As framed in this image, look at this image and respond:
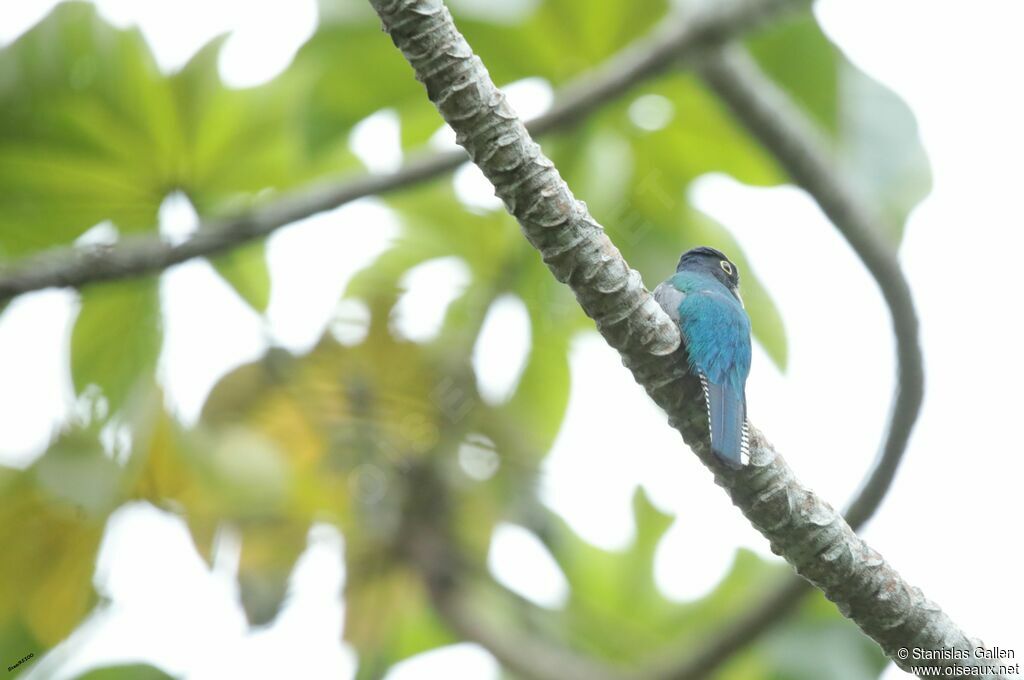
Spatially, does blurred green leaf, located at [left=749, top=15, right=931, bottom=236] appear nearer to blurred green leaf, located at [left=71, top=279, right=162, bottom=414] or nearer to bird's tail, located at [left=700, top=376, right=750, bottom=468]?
bird's tail, located at [left=700, top=376, right=750, bottom=468]

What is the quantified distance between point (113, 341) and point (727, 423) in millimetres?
4176

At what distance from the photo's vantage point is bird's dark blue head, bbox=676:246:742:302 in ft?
15.0

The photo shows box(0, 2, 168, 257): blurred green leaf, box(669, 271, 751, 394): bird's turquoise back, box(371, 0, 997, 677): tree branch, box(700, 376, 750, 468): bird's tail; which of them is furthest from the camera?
box(0, 2, 168, 257): blurred green leaf

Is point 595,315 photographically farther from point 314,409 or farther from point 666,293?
point 314,409

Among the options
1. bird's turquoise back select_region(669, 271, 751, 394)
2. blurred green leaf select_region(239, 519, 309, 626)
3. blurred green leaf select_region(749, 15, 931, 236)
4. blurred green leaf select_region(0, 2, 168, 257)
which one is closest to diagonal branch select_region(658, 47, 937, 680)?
blurred green leaf select_region(749, 15, 931, 236)

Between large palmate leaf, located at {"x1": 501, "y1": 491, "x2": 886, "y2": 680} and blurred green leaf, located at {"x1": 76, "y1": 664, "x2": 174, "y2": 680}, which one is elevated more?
large palmate leaf, located at {"x1": 501, "y1": 491, "x2": 886, "y2": 680}

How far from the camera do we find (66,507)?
586 cm

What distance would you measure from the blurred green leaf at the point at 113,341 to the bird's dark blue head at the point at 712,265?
10.3 ft

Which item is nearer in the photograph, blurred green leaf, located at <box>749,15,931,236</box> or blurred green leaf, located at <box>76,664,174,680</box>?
blurred green leaf, located at <box>749,15,931,236</box>

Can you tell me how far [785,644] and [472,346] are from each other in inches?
93.0

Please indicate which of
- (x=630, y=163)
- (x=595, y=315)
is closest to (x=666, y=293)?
(x=595, y=315)

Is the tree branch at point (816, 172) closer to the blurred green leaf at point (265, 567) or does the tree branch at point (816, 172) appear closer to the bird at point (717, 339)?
the bird at point (717, 339)

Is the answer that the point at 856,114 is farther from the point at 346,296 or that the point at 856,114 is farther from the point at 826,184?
the point at 346,296

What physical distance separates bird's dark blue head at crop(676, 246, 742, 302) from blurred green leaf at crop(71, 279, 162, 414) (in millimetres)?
3143
